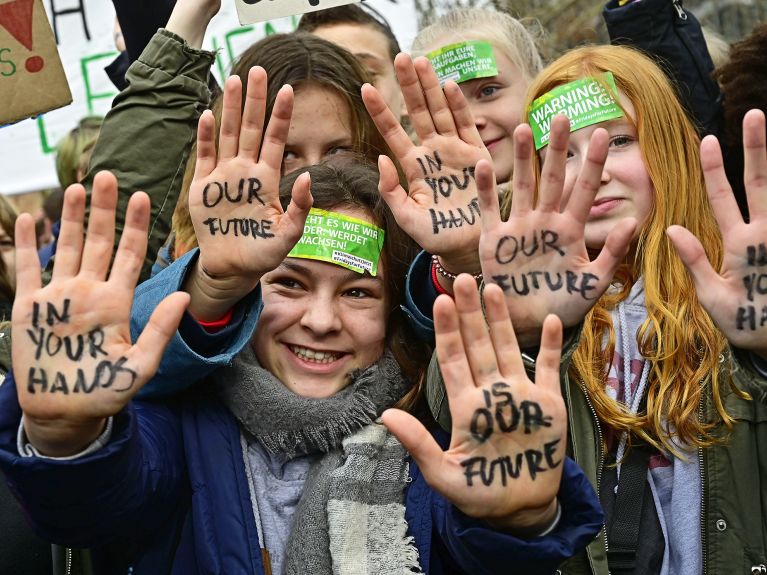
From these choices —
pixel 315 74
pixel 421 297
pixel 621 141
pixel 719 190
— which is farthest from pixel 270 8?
pixel 719 190

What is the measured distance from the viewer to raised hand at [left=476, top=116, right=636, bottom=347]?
2232mm

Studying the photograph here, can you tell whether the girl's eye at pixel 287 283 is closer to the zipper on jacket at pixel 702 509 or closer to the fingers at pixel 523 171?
the fingers at pixel 523 171

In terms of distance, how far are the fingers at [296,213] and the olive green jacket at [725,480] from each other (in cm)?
40

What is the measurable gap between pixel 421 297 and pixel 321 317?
24cm

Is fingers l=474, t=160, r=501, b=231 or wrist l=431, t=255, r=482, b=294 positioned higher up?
fingers l=474, t=160, r=501, b=231

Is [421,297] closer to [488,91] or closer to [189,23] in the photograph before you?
[189,23]

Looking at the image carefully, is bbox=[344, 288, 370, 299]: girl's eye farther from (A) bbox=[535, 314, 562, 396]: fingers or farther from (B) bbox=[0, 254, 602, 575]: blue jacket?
(A) bbox=[535, 314, 562, 396]: fingers

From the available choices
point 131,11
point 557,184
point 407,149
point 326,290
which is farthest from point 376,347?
point 131,11

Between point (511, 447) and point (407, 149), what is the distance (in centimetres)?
79

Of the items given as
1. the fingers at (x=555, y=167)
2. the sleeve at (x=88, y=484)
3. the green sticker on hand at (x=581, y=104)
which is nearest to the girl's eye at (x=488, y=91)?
the green sticker on hand at (x=581, y=104)

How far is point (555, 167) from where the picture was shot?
2248 mm

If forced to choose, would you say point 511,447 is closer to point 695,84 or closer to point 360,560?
point 360,560

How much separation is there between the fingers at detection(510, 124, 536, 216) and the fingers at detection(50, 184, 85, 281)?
2.76ft

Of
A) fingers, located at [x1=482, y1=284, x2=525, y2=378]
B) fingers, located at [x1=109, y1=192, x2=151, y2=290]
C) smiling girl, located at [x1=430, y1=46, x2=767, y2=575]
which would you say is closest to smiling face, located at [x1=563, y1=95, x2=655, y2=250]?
smiling girl, located at [x1=430, y1=46, x2=767, y2=575]
